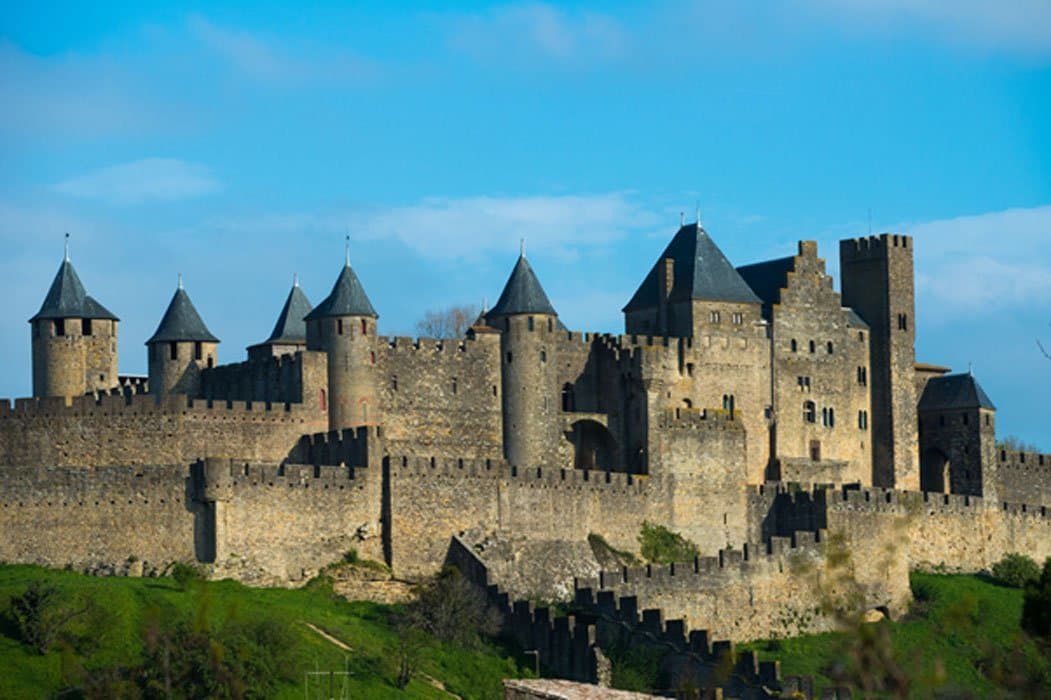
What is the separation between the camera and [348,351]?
2438 inches

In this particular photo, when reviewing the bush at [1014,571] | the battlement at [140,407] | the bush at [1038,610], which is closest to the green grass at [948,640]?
the bush at [1014,571]

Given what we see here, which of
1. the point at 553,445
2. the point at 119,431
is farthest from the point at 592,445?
the point at 119,431

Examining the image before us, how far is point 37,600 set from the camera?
47.2 m

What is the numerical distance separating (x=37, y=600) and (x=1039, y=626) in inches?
865

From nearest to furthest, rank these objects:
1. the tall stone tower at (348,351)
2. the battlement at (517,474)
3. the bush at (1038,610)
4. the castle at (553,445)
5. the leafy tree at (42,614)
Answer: the bush at (1038,610), the leafy tree at (42,614), the castle at (553,445), the battlement at (517,474), the tall stone tower at (348,351)

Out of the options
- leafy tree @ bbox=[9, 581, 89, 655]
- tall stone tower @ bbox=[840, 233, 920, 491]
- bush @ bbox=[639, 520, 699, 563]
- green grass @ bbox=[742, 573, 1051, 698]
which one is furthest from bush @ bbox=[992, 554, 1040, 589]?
leafy tree @ bbox=[9, 581, 89, 655]

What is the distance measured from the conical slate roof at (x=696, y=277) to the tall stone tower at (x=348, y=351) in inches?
467

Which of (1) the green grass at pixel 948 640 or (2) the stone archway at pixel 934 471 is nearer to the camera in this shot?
(1) the green grass at pixel 948 640

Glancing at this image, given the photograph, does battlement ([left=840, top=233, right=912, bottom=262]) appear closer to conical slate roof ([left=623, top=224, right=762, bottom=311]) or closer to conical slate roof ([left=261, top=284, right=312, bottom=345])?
conical slate roof ([left=623, top=224, right=762, bottom=311])

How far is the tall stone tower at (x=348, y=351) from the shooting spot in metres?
61.7

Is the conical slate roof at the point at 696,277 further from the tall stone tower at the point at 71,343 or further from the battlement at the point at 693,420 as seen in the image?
the tall stone tower at the point at 71,343

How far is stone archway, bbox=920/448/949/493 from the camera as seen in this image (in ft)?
245

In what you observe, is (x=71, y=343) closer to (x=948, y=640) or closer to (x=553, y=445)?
(x=553, y=445)

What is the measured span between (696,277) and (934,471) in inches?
489
